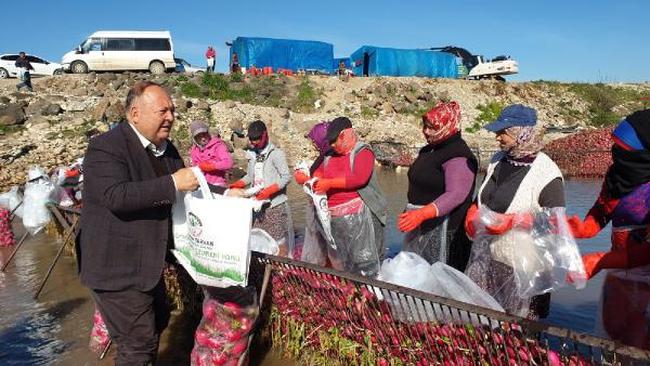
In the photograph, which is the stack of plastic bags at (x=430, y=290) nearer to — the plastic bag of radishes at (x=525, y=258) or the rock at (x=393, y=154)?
the plastic bag of radishes at (x=525, y=258)

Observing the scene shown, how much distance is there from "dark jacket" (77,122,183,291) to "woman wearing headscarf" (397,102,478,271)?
61.6 inches

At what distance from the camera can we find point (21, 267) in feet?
22.3

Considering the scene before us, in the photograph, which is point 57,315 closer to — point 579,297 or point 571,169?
point 579,297

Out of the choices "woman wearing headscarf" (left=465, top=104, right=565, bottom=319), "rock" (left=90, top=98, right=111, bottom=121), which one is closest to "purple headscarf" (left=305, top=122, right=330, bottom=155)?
"woman wearing headscarf" (left=465, top=104, right=565, bottom=319)

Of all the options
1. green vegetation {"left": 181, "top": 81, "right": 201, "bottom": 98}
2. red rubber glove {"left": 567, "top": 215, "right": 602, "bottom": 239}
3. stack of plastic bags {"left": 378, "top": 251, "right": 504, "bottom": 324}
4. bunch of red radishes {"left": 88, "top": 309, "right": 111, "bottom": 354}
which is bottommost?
bunch of red radishes {"left": 88, "top": 309, "right": 111, "bottom": 354}

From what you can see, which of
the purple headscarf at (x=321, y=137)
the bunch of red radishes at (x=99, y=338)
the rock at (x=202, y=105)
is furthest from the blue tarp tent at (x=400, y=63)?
the bunch of red radishes at (x=99, y=338)

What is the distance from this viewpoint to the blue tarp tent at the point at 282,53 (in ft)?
91.3

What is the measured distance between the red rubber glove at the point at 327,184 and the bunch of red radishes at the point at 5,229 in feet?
21.6

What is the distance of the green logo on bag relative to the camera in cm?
250

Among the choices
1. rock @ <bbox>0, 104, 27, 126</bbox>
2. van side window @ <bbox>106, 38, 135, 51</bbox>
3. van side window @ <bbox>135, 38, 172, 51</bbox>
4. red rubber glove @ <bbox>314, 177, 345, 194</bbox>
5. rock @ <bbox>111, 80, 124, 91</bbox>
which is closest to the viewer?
red rubber glove @ <bbox>314, 177, 345, 194</bbox>

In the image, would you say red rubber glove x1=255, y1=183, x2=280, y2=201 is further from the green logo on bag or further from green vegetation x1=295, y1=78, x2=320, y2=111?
green vegetation x1=295, y1=78, x2=320, y2=111

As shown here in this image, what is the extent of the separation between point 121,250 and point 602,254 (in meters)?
2.34

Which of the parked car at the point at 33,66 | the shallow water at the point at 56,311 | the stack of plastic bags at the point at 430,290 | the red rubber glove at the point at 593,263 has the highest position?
the parked car at the point at 33,66

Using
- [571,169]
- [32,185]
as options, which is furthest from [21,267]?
[571,169]
